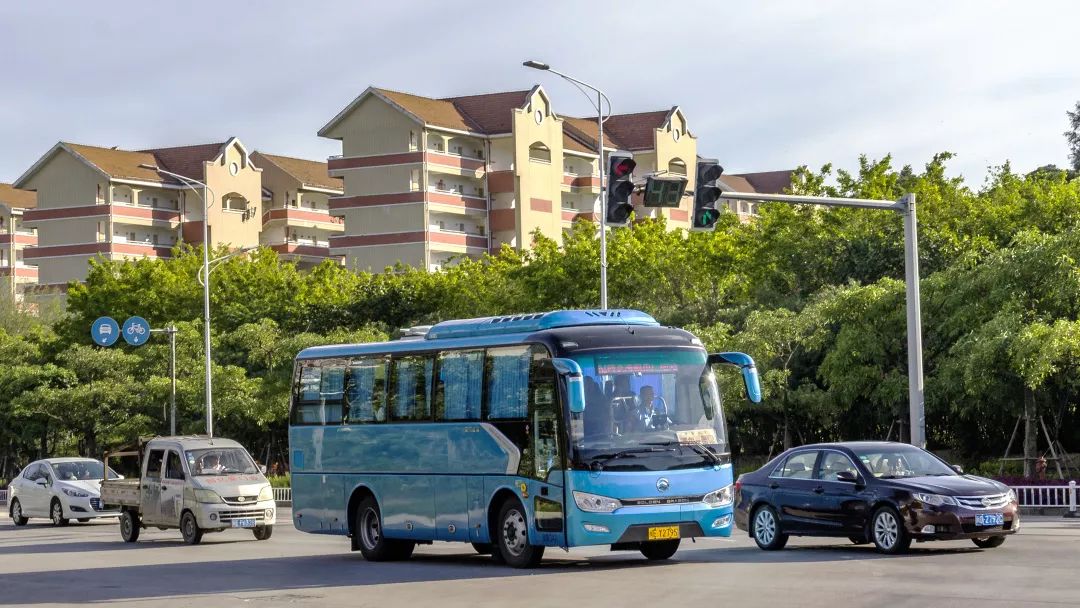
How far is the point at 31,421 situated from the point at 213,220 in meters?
41.6

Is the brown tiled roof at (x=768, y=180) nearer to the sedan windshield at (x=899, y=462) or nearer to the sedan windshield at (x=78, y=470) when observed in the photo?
the sedan windshield at (x=78, y=470)

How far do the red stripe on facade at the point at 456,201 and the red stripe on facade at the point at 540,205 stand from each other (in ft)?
9.68

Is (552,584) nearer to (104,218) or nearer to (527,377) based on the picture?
(527,377)

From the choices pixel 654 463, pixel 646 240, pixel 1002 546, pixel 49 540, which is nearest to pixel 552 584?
pixel 654 463

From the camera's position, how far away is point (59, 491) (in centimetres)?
3700

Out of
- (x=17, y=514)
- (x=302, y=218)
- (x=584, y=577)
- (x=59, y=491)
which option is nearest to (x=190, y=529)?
(x=59, y=491)

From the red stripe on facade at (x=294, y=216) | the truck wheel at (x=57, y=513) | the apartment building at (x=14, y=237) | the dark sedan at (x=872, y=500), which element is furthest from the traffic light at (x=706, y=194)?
the apartment building at (x=14, y=237)

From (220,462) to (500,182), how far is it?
6816 cm

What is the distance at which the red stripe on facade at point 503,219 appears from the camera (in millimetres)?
95812

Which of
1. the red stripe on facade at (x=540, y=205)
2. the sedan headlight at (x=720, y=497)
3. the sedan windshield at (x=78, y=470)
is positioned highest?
the red stripe on facade at (x=540, y=205)

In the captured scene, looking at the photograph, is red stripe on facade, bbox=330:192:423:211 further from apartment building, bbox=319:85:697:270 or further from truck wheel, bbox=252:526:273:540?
truck wheel, bbox=252:526:273:540

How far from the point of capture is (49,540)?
102ft

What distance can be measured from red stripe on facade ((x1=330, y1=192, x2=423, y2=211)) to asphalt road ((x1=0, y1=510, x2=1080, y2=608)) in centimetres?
6723

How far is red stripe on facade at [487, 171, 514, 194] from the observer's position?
315 ft
